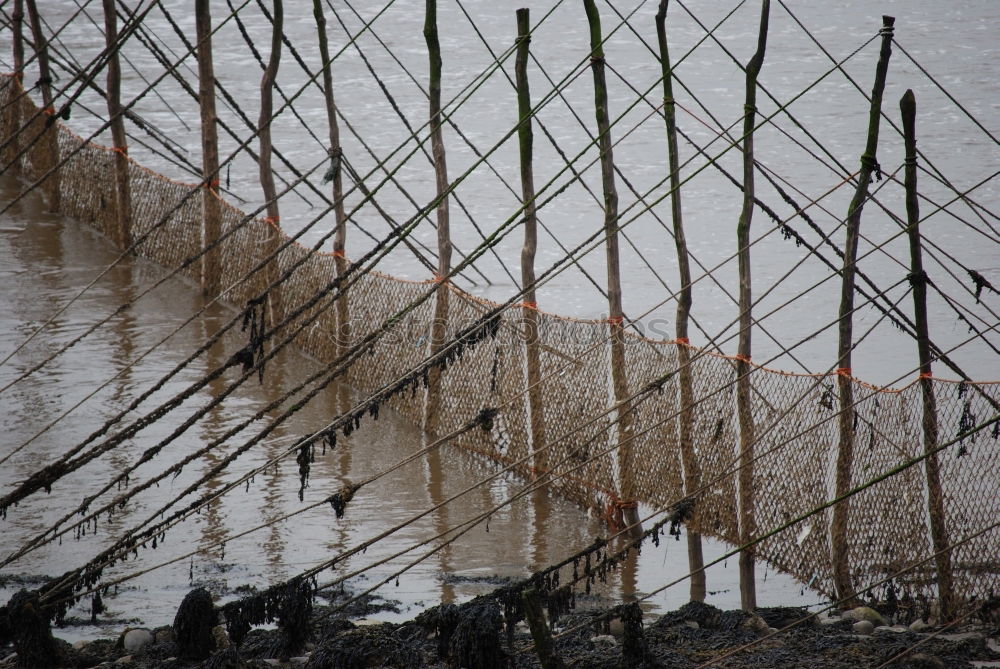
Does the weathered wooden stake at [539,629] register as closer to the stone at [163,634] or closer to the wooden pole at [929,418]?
the stone at [163,634]

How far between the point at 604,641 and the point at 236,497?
2.61 metres

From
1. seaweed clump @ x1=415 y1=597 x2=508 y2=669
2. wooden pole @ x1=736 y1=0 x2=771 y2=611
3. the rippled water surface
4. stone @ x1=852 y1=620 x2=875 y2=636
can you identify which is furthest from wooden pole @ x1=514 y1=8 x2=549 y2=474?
seaweed clump @ x1=415 y1=597 x2=508 y2=669

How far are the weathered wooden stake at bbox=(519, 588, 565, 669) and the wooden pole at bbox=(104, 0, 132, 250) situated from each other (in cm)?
692

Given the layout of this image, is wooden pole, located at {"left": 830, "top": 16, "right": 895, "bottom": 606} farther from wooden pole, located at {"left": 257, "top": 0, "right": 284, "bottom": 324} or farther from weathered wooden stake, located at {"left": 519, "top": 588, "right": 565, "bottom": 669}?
wooden pole, located at {"left": 257, "top": 0, "right": 284, "bottom": 324}

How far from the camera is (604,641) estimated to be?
4.89m

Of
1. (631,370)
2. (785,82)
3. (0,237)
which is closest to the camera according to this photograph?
(631,370)

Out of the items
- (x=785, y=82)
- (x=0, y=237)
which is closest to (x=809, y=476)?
(x=0, y=237)

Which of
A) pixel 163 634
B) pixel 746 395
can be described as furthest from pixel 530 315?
pixel 163 634

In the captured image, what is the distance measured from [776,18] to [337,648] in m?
20.9

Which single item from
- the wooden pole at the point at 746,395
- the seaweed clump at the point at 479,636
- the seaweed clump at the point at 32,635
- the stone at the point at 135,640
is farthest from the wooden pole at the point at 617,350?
the seaweed clump at the point at 32,635

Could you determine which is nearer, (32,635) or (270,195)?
(32,635)

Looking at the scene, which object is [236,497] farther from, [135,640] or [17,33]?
[17,33]

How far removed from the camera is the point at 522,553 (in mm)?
6297

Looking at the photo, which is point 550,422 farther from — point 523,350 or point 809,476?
point 809,476
